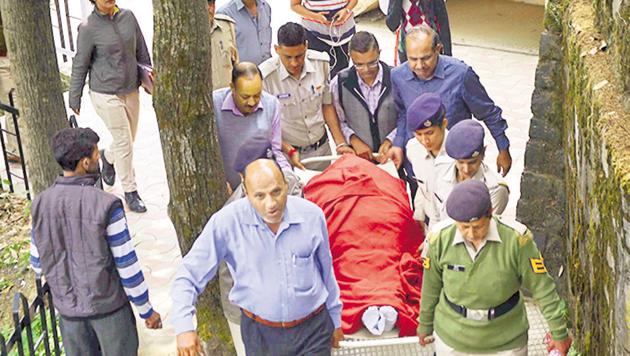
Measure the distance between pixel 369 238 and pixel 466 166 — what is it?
38.2 inches

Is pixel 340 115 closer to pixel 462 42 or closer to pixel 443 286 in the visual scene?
pixel 443 286

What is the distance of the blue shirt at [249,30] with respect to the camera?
25.7ft

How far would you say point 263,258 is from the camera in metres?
4.68

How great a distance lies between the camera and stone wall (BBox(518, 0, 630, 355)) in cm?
365

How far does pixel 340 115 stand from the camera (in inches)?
275

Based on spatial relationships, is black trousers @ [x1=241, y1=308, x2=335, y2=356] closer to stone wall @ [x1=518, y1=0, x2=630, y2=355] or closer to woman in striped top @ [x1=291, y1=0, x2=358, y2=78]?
stone wall @ [x1=518, y1=0, x2=630, y2=355]

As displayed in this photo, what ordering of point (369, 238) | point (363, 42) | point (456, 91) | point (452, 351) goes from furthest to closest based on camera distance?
point (363, 42) < point (456, 91) < point (369, 238) < point (452, 351)

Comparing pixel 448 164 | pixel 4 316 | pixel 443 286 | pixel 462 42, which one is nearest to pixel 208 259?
pixel 443 286

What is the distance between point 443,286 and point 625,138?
1326 millimetres

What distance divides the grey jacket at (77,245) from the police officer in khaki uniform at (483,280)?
5.45 ft

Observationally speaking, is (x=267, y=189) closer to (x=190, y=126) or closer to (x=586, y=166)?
(x=190, y=126)

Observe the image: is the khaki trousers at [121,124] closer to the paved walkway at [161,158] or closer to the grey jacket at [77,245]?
the paved walkway at [161,158]

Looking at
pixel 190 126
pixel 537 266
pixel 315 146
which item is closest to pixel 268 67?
pixel 315 146

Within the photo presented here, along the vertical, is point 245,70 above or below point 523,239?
above
